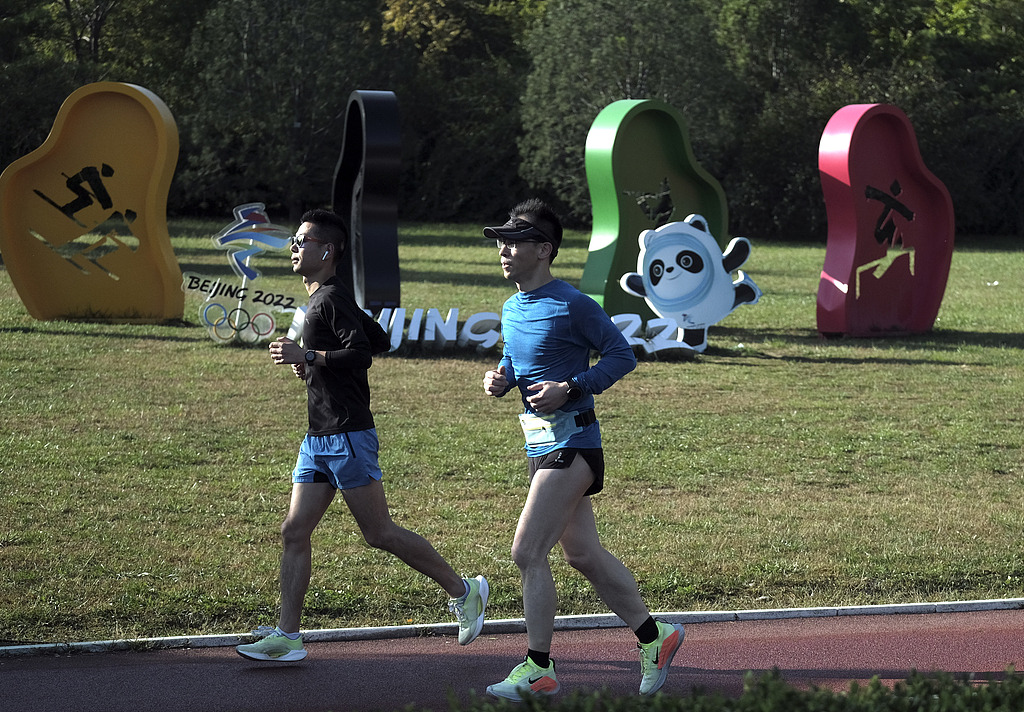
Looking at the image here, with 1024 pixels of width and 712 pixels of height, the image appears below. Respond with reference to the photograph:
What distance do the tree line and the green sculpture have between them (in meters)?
25.3

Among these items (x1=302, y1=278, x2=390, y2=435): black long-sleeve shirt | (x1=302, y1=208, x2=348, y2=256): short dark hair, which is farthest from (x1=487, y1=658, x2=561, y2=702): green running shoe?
(x1=302, y1=208, x2=348, y2=256): short dark hair

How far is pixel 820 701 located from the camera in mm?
3672

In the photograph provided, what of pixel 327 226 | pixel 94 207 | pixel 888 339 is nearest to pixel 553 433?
pixel 327 226

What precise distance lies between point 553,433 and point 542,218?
89 centimetres

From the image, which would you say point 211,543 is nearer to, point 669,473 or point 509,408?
point 669,473

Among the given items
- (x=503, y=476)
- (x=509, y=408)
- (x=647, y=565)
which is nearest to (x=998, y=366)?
(x=509, y=408)

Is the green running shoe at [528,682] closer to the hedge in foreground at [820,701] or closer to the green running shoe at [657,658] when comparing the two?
the green running shoe at [657,658]

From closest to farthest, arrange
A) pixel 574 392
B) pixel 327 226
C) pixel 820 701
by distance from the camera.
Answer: pixel 820 701, pixel 574 392, pixel 327 226

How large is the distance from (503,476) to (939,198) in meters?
11.7

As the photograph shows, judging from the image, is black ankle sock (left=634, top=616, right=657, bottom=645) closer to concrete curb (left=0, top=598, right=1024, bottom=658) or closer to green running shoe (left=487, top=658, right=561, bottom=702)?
green running shoe (left=487, top=658, right=561, bottom=702)

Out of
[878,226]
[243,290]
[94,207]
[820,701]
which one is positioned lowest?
[243,290]

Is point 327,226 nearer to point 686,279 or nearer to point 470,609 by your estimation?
point 470,609

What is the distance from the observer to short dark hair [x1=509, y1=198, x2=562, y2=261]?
16.3 feet

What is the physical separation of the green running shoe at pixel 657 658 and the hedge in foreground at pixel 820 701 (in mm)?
1114
